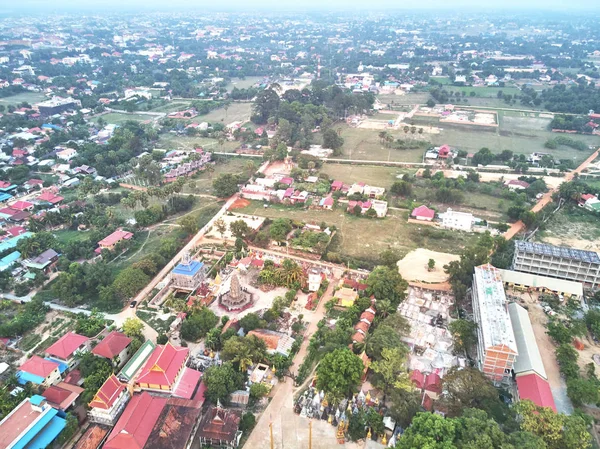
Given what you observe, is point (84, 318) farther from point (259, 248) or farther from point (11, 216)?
point (11, 216)

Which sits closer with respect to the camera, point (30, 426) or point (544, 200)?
point (30, 426)

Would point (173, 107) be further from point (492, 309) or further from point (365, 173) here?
point (492, 309)

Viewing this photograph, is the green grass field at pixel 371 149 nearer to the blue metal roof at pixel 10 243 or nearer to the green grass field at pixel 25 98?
the blue metal roof at pixel 10 243

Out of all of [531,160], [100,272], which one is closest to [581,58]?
[531,160]

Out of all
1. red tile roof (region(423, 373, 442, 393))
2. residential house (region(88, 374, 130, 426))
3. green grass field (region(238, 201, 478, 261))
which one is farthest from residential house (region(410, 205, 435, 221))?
residential house (region(88, 374, 130, 426))

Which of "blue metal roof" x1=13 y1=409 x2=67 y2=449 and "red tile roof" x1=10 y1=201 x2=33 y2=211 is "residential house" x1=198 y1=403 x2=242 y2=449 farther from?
"red tile roof" x1=10 y1=201 x2=33 y2=211

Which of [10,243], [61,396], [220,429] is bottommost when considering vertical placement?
[10,243]

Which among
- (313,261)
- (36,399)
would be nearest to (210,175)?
(313,261)
